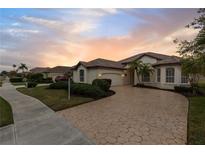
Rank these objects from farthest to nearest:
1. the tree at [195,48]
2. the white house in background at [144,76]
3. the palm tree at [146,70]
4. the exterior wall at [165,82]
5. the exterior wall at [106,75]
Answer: the exterior wall at [106,75] < the palm tree at [146,70] < the white house in background at [144,76] < the exterior wall at [165,82] < the tree at [195,48]

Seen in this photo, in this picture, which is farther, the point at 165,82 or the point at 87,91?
the point at 165,82

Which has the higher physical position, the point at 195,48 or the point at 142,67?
the point at 195,48

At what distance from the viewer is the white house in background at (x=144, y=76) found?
18669 millimetres

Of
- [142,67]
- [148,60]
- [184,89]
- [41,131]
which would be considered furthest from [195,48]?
[148,60]

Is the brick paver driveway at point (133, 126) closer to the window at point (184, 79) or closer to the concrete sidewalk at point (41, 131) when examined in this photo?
the concrete sidewalk at point (41, 131)

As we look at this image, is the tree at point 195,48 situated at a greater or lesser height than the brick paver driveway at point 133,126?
greater

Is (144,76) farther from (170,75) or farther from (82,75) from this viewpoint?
(82,75)

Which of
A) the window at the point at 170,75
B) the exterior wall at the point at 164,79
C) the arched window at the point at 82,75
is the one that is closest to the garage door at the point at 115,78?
the arched window at the point at 82,75

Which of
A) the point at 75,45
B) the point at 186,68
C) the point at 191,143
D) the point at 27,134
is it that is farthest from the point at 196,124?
the point at 75,45

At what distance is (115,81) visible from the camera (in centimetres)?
2397

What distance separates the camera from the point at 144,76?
22.7m

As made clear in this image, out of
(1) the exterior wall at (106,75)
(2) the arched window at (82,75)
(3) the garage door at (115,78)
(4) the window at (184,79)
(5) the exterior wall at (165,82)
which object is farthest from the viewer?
(2) the arched window at (82,75)

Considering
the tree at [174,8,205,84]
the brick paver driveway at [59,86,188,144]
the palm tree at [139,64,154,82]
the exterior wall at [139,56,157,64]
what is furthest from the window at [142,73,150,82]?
the brick paver driveway at [59,86,188,144]

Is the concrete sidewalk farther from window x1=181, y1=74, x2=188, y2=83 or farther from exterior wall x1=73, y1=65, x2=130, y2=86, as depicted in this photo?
window x1=181, y1=74, x2=188, y2=83
